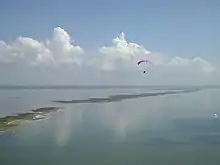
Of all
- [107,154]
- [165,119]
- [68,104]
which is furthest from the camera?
[68,104]

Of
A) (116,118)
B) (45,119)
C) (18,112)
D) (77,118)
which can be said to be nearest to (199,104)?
(116,118)

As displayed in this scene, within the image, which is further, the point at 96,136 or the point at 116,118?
the point at 116,118

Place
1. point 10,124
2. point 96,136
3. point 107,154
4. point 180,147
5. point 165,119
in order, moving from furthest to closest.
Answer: point 165,119 < point 10,124 < point 96,136 < point 180,147 < point 107,154

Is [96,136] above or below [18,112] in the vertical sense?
below

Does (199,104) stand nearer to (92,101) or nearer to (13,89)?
(92,101)

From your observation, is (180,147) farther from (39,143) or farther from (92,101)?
(92,101)

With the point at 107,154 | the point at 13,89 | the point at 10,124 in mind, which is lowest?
the point at 107,154
